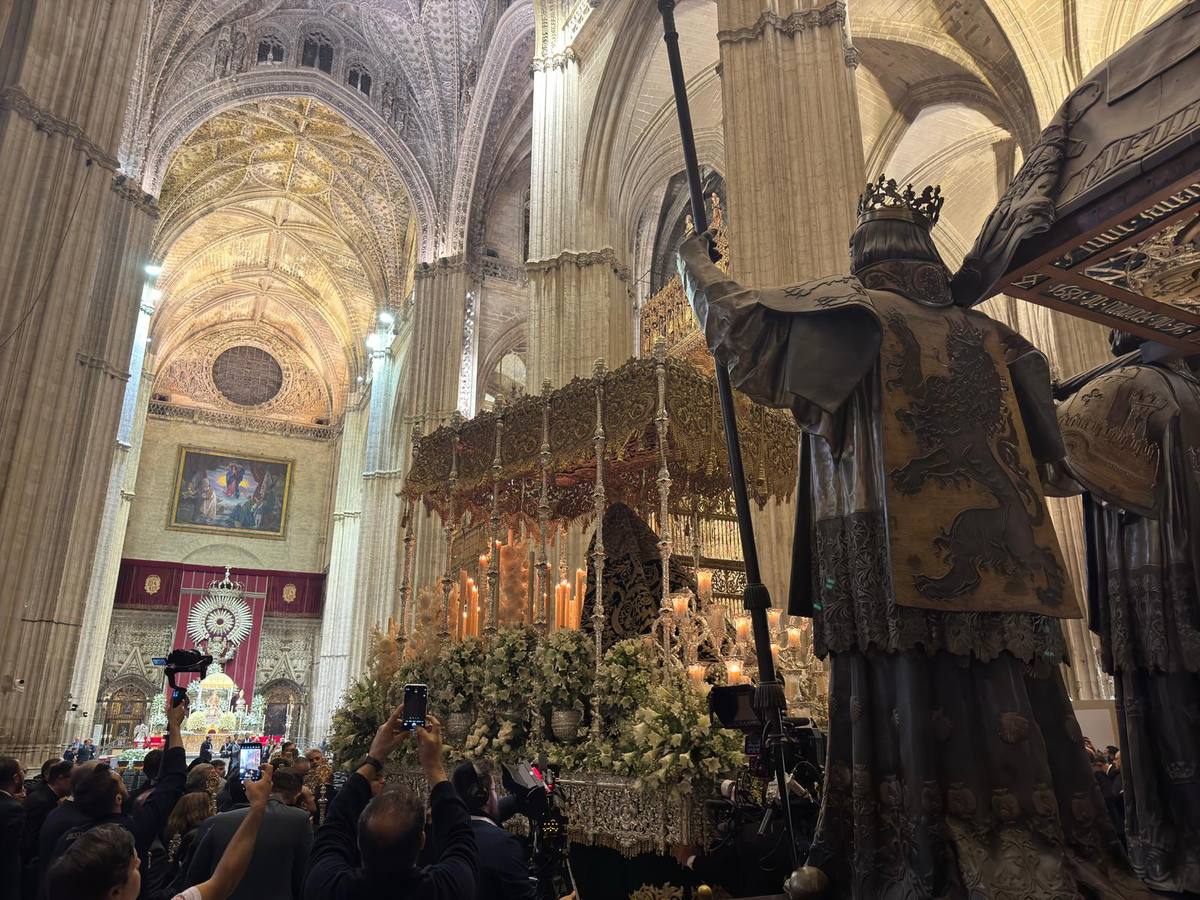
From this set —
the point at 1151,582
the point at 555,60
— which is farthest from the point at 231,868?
the point at 555,60

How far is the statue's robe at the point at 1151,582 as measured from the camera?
1.98m

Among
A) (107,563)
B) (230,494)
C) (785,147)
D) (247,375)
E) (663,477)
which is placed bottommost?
(663,477)

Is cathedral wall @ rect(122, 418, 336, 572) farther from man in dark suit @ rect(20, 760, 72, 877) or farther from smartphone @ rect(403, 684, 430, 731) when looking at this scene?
smartphone @ rect(403, 684, 430, 731)

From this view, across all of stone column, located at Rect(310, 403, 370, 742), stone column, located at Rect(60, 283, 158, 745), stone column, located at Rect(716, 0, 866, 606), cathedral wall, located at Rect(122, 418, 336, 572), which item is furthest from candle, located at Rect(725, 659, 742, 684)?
cathedral wall, located at Rect(122, 418, 336, 572)

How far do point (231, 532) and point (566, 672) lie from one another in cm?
2630

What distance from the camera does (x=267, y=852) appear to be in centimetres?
234

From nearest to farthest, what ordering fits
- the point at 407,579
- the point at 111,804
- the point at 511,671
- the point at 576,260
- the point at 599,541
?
the point at 111,804 < the point at 599,541 < the point at 511,671 < the point at 407,579 < the point at 576,260

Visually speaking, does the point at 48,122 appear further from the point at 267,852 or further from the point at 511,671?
the point at 267,852

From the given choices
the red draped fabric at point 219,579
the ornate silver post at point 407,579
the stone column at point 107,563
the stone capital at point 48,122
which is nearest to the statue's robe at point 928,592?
the ornate silver post at point 407,579

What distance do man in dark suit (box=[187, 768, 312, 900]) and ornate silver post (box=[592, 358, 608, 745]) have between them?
284 centimetres

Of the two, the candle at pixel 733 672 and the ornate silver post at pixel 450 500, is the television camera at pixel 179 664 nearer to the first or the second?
the candle at pixel 733 672

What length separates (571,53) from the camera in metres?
13.6

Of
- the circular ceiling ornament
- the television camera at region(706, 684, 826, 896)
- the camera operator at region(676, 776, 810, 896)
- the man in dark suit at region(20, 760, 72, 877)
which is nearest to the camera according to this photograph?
the television camera at region(706, 684, 826, 896)

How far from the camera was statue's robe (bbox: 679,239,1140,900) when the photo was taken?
4.78 feet
